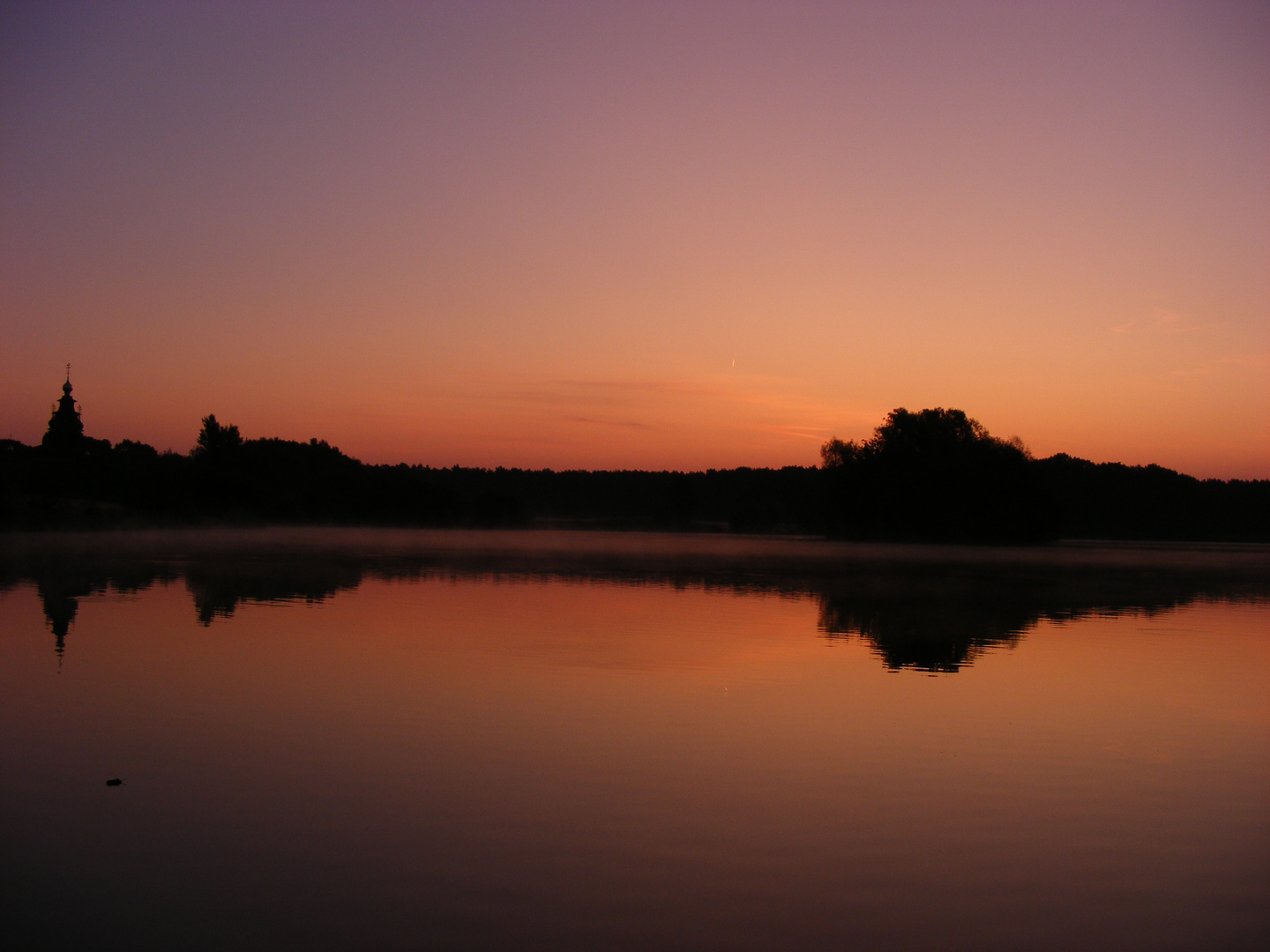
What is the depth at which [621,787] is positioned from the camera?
28.5ft

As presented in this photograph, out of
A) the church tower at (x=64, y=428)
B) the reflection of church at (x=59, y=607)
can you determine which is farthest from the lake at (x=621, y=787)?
the church tower at (x=64, y=428)

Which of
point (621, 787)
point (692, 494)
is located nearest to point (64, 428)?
point (692, 494)

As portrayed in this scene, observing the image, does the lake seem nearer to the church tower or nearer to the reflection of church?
the reflection of church

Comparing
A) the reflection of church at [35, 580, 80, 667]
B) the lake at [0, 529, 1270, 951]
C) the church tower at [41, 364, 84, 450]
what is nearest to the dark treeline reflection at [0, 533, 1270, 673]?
the reflection of church at [35, 580, 80, 667]

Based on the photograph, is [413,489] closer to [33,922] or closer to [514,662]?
[514,662]

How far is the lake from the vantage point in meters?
6.03

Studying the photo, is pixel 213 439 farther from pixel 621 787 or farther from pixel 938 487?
pixel 621 787

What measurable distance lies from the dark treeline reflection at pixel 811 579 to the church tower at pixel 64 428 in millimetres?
56430

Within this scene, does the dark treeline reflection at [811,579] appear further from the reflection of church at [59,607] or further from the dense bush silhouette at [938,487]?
the dense bush silhouette at [938,487]

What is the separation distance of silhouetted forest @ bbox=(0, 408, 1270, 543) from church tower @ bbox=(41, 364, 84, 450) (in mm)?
184

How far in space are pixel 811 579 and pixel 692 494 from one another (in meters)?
106

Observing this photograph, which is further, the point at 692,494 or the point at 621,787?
the point at 692,494

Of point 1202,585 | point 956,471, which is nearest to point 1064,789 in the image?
point 1202,585

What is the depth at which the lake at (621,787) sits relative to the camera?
6027mm
